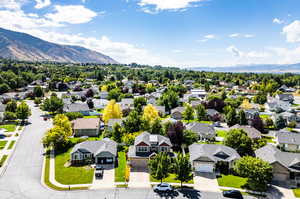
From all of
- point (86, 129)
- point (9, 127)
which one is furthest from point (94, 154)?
point (9, 127)

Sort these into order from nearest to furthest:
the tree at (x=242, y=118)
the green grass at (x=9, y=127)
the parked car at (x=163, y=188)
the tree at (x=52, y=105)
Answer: the parked car at (x=163, y=188) < the green grass at (x=9, y=127) < the tree at (x=242, y=118) < the tree at (x=52, y=105)

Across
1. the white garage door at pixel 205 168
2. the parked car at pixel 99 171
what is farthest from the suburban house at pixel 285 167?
the parked car at pixel 99 171

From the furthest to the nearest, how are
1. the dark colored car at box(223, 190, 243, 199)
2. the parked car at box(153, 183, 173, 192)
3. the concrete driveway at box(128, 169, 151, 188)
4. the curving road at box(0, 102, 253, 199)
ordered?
the concrete driveway at box(128, 169, 151, 188) → the parked car at box(153, 183, 173, 192) → the dark colored car at box(223, 190, 243, 199) → the curving road at box(0, 102, 253, 199)

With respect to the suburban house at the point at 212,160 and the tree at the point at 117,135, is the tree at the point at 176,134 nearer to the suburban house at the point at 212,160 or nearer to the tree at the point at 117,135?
the suburban house at the point at 212,160

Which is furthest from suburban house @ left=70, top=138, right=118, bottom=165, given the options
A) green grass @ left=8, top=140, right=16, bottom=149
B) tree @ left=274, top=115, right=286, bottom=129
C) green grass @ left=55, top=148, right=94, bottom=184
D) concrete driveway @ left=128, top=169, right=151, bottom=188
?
tree @ left=274, top=115, right=286, bottom=129

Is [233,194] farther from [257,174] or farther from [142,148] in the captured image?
[142,148]

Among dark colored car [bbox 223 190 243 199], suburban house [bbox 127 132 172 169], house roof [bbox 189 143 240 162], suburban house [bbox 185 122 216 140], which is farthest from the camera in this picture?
suburban house [bbox 185 122 216 140]

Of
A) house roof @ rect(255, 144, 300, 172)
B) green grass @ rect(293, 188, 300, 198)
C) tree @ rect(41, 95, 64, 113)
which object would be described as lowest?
green grass @ rect(293, 188, 300, 198)

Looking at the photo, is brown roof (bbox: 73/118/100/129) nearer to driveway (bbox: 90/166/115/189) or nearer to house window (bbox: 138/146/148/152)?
house window (bbox: 138/146/148/152)
